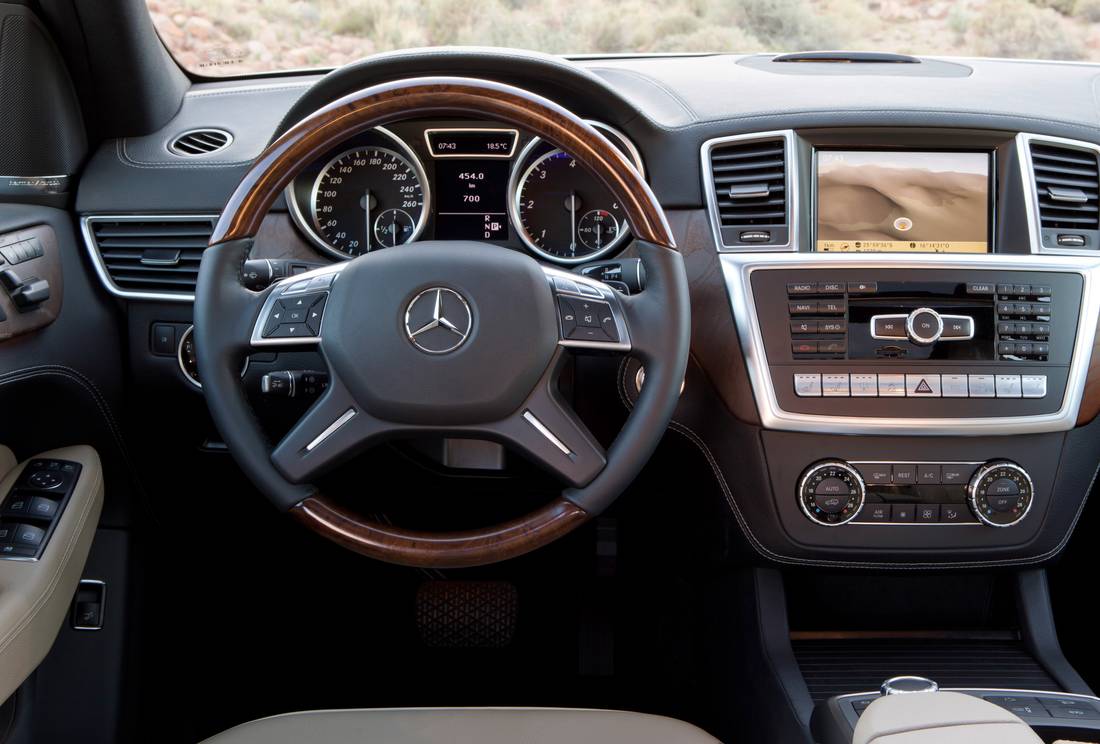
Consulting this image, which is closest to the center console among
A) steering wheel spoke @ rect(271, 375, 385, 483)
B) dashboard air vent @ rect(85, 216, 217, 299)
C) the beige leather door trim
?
steering wheel spoke @ rect(271, 375, 385, 483)

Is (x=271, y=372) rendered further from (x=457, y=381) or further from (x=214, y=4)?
(x=214, y=4)

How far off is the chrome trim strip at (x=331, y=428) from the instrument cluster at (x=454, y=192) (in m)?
0.48

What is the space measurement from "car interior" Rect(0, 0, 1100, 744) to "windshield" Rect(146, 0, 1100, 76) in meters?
0.03

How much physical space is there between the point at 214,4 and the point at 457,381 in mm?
1300

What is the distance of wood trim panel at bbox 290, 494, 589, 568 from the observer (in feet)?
4.44

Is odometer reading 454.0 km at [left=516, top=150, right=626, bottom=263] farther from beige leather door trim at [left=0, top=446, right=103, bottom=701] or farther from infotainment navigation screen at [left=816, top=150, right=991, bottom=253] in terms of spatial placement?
beige leather door trim at [left=0, top=446, right=103, bottom=701]

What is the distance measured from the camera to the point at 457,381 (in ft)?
4.41

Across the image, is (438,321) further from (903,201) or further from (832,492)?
(903,201)

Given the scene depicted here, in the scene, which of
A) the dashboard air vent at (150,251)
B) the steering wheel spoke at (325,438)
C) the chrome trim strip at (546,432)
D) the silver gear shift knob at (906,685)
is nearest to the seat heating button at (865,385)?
the silver gear shift knob at (906,685)

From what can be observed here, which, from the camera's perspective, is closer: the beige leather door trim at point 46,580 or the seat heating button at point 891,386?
the beige leather door trim at point 46,580

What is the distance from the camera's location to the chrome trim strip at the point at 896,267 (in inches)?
66.7

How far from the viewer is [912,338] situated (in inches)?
66.1

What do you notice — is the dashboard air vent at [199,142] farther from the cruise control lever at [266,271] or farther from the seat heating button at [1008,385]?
the seat heating button at [1008,385]

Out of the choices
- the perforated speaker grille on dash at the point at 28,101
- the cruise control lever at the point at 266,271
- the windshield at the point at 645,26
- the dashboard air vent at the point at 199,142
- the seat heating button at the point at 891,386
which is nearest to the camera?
the cruise control lever at the point at 266,271
